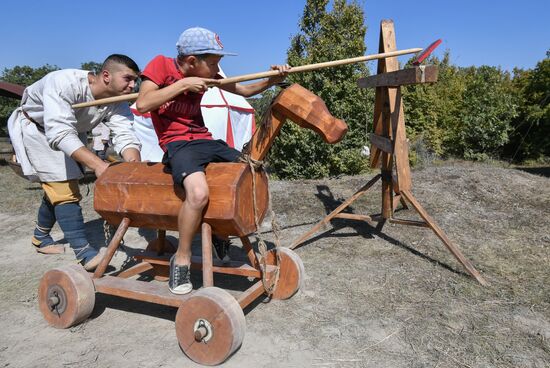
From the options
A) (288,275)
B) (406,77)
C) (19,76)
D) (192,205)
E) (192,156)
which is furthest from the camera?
(19,76)

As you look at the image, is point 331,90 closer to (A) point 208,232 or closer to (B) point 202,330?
(A) point 208,232

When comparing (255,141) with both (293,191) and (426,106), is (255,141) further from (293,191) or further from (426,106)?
(426,106)

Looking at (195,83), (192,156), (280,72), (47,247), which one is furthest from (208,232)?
(47,247)

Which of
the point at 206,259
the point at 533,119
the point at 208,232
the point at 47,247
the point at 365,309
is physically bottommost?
the point at 47,247

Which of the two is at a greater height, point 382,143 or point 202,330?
point 382,143

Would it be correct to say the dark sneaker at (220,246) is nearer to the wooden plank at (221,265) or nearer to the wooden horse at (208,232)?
the wooden plank at (221,265)

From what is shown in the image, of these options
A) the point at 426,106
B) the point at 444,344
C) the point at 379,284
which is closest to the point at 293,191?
the point at 379,284

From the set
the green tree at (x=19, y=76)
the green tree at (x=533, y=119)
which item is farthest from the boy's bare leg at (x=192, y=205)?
the green tree at (x=19, y=76)

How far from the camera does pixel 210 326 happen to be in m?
2.26

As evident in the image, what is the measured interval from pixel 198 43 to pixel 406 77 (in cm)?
154

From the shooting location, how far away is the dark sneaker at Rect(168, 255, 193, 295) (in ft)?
8.37

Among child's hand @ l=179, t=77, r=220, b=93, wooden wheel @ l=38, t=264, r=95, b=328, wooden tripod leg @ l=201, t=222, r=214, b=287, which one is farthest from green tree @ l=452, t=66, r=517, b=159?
wooden wheel @ l=38, t=264, r=95, b=328

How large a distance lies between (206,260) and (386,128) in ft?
6.94

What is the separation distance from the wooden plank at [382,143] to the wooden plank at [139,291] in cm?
204
